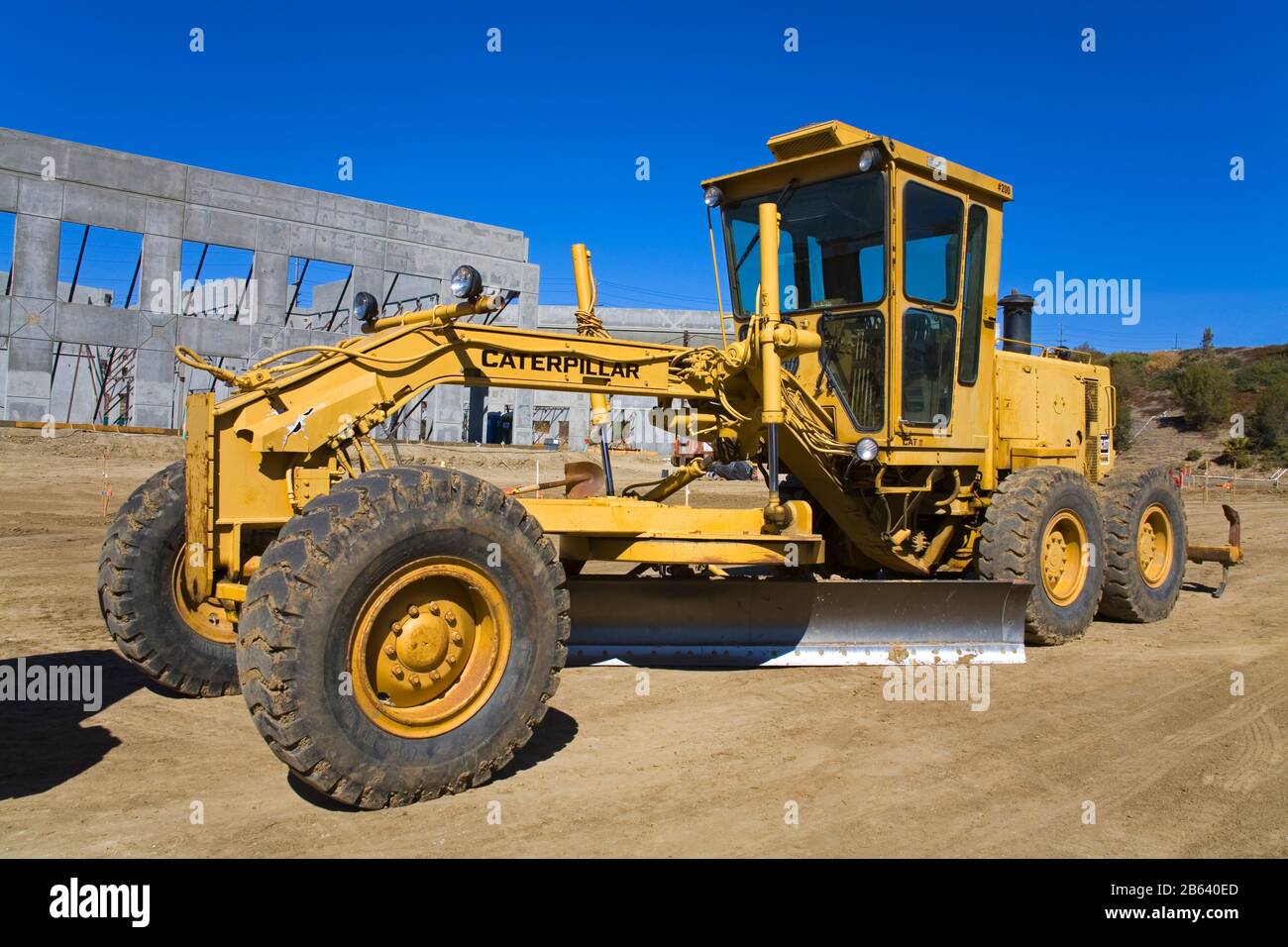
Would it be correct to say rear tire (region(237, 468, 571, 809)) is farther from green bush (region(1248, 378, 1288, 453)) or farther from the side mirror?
green bush (region(1248, 378, 1288, 453))

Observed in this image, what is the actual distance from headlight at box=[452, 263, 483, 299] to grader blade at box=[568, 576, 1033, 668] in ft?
7.68

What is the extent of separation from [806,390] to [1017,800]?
144 inches

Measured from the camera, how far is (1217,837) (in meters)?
4.10

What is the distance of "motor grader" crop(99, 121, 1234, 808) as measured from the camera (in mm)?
4250

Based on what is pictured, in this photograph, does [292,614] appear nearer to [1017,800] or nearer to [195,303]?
[1017,800]

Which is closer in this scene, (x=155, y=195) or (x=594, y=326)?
(x=594, y=326)

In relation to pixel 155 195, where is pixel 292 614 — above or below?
below

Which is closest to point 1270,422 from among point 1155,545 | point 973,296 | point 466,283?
point 1155,545

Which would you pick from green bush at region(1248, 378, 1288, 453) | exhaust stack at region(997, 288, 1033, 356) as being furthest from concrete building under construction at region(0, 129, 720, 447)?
green bush at region(1248, 378, 1288, 453)

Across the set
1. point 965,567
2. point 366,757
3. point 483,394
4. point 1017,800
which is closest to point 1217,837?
point 1017,800

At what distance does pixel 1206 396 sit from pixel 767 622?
40978 mm

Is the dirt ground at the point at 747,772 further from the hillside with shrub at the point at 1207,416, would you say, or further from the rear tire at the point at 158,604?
the hillside with shrub at the point at 1207,416

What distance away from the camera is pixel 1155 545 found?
986 centimetres

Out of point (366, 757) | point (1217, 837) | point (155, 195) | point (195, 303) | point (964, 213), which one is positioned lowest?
point (1217, 837)
